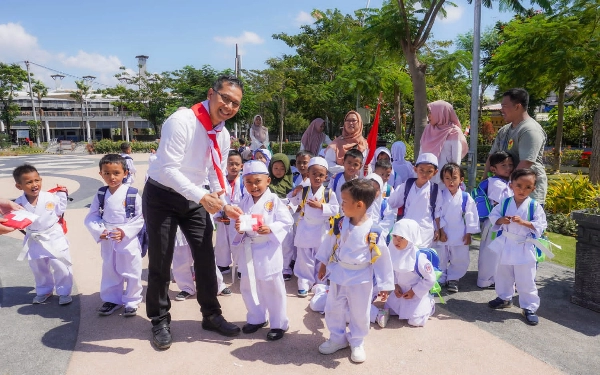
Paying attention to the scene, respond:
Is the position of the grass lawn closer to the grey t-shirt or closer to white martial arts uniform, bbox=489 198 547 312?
the grey t-shirt

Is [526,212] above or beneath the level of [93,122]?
beneath

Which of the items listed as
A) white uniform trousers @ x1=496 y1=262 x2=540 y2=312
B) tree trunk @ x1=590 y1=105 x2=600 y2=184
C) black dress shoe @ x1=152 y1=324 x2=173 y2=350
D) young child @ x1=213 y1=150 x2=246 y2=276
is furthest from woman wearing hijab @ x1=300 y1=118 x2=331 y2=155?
tree trunk @ x1=590 y1=105 x2=600 y2=184

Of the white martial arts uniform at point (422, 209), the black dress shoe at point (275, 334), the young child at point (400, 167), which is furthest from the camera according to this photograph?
the young child at point (400, 167)

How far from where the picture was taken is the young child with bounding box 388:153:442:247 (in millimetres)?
4285

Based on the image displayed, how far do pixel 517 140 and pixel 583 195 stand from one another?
4.30 m

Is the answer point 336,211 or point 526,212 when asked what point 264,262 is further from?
point 526,212

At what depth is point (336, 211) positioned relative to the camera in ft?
13.9

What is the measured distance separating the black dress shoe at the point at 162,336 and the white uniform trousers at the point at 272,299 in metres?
0.68

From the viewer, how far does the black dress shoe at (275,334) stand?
131 inches

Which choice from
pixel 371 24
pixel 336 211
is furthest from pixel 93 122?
pixel 336 211

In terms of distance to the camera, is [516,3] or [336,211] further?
[516,3]

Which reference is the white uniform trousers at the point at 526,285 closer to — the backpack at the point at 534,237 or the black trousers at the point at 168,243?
the backpack at the point at 534,237

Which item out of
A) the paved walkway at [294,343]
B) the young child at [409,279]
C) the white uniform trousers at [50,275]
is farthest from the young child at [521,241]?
the white uniform trousers at [50,275]

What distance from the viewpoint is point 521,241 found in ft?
12.5
